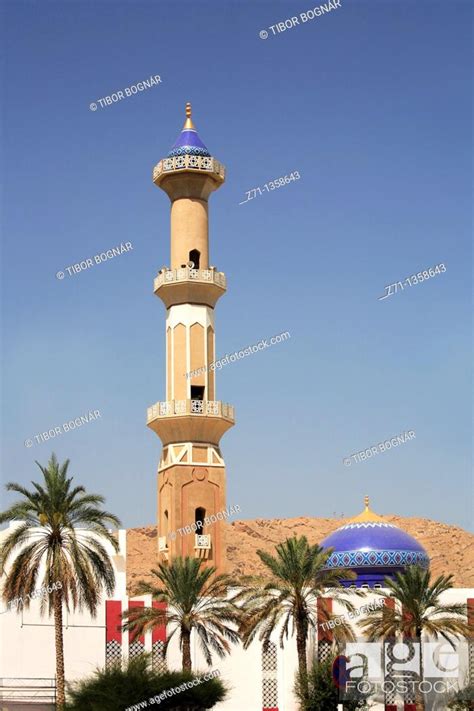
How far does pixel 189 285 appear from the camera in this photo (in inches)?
2105

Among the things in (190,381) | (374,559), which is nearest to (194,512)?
(190,381)

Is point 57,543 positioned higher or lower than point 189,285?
lower

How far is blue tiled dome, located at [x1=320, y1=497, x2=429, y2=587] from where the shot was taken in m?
55.4

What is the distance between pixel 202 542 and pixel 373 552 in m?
8.48

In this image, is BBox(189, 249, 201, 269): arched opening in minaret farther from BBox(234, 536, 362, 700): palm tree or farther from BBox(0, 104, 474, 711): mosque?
BBox(234, 536, 362, 700): palm tree

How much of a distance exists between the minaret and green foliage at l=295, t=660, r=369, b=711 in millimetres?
7254

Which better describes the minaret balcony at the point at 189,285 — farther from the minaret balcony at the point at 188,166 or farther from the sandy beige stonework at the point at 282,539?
the sandy beige stonework at the point at 282,539

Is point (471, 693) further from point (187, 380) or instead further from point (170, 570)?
point (187, 380)

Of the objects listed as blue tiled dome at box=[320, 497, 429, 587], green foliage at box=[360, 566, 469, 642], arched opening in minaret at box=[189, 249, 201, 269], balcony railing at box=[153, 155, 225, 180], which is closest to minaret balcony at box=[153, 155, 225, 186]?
balcony railing at box=[153, 155, 225, 180]

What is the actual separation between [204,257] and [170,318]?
3.08 metres

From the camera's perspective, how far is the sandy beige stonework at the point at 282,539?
11475cm

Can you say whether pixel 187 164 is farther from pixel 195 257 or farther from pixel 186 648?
pixel 186 648

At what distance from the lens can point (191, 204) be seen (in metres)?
54.7

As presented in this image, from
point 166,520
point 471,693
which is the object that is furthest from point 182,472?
point 471,693
